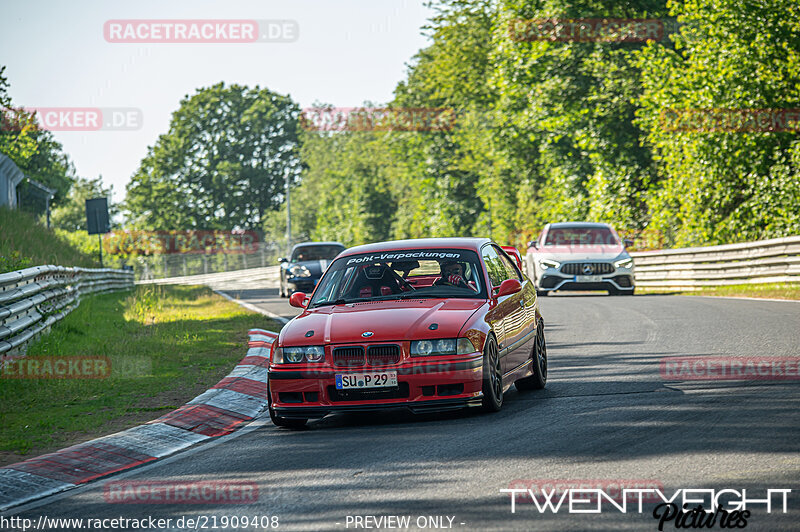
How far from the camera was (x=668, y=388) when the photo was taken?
877 centimetres

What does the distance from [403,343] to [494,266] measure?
2.09m

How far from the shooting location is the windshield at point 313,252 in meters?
28.4

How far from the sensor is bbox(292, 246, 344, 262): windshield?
28.4m

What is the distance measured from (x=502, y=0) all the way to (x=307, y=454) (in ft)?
131

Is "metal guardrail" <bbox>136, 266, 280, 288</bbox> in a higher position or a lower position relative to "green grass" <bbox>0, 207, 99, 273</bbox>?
lower

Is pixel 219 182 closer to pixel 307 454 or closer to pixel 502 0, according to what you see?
pixel 502 0

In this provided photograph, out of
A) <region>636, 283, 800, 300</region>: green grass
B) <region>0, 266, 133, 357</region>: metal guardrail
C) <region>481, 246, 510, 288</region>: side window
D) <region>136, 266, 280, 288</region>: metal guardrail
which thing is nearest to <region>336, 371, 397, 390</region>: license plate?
<region>481, 246, 510, 288</region>: side window

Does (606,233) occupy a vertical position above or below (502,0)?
below

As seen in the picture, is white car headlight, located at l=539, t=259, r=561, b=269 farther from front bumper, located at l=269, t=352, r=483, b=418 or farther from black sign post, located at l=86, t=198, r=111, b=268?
black sign post, located at l=86, t=198, r=111, b=268

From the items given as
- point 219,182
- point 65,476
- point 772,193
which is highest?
point 219,182

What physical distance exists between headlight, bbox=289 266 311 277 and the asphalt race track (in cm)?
1712

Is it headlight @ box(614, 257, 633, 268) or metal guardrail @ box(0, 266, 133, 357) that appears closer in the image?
metal guardrail @ box(0, 266, 133, 357)

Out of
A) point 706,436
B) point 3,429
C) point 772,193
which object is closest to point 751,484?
point 706,436

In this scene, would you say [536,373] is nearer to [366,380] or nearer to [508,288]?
[508,288]
